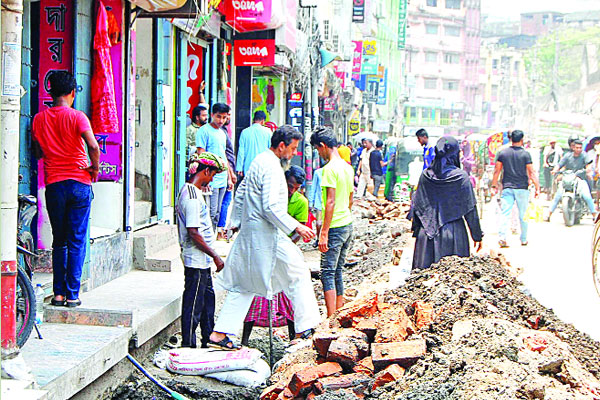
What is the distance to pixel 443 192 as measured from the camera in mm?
8375

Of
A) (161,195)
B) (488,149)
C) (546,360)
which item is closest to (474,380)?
(546,360)

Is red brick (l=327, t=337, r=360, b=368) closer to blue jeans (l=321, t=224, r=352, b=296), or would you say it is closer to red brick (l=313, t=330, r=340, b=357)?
red brick (l=313, t=330, r=340, b=357)

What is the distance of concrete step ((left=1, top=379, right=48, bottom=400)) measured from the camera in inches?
176

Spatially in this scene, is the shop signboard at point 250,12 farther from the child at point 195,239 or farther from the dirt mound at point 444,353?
the dirt mound at point 444,353

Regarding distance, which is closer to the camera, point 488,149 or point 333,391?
point 333,391

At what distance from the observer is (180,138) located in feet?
38.9

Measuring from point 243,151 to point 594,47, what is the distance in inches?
3713

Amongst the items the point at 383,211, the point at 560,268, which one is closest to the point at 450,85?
the point at 383,211

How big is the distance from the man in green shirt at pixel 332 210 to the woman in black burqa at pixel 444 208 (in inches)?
32.1

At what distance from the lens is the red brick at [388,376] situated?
526cm

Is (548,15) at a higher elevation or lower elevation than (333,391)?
higher

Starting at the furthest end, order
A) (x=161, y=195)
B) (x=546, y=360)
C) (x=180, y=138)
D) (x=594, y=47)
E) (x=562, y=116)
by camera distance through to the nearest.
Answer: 1. (x=594, y=47)
2. (x=562, y=116)
3. (x=180, y=138)
4. (x=161, y=195)
5. (x=546, y=360)

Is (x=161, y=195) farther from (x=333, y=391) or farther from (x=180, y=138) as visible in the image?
(x=333, y=391)

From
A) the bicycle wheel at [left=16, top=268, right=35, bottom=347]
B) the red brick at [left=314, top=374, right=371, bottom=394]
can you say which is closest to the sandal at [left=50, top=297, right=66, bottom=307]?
the bicycle wheel at [left=16, top=268, right=35, bottom=347]
